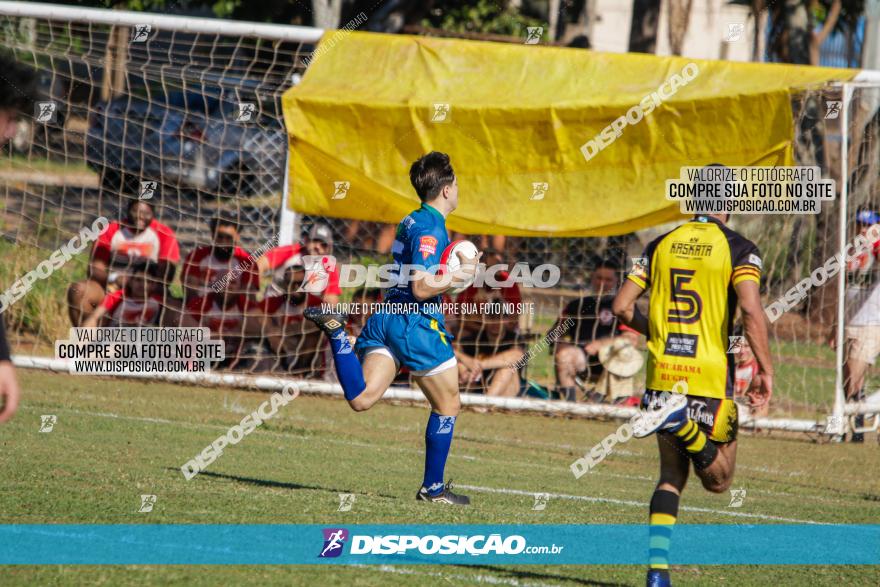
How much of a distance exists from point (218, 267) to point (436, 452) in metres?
6.62

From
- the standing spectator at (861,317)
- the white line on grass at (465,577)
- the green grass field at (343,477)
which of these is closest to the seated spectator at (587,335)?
the green grass field at (343,477)

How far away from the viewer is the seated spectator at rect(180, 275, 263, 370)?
540 inches

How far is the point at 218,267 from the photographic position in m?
13.6

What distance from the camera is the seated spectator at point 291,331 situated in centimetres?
1368

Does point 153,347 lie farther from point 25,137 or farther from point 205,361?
point 25,137

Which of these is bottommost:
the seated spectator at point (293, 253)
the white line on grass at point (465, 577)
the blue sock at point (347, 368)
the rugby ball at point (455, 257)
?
the white line on grass at point (465, 577)

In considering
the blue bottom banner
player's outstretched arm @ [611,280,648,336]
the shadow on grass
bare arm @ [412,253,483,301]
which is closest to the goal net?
the shadow on grass

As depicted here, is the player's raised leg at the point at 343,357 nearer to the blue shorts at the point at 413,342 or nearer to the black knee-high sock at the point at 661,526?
the blue shorts at the point at 413,342

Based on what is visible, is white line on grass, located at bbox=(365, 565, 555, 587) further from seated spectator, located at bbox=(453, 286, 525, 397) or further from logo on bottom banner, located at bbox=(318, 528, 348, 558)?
seated spectator, located at bbox=(453, 286, 525, 397)

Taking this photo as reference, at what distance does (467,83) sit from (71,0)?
1201 cm

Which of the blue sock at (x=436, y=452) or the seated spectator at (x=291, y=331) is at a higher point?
the seated spectator at (x=291, y=331)

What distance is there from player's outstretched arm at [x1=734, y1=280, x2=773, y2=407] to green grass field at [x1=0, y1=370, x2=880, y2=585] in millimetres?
1079

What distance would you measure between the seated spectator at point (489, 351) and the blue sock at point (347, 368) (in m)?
5.99

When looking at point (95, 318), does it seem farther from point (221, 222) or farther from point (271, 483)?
point (271, 483)
